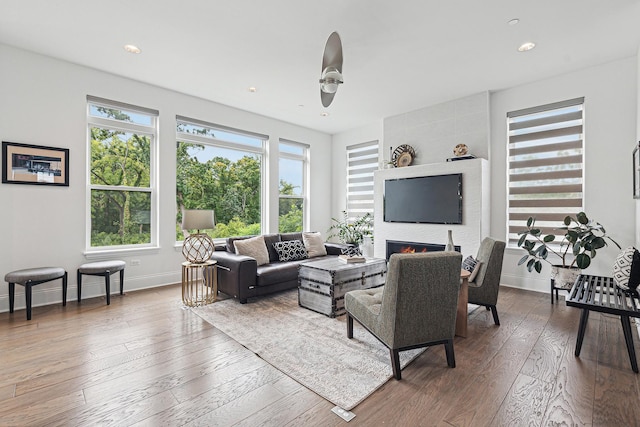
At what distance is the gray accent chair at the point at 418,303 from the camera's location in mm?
2090

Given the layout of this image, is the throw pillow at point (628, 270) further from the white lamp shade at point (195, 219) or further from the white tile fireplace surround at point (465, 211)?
the white lamp shade at point (195, 219)

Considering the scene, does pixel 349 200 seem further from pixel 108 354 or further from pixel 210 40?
pixel 108 354

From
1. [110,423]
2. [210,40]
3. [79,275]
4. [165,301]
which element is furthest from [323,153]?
[110,423]

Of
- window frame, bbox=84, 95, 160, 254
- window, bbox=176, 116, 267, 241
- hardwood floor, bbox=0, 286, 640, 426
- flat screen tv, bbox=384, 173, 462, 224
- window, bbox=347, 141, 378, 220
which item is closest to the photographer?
hardwood floor, bbox=0, 286, 640, 426

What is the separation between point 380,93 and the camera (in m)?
4.89

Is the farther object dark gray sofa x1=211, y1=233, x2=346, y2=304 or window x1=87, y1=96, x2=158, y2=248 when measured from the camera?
window x1=87, y1=96, x2=158, y2=248

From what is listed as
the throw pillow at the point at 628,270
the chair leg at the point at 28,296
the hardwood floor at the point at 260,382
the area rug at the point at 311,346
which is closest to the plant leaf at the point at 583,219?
the throw pillow at the point at 628,270

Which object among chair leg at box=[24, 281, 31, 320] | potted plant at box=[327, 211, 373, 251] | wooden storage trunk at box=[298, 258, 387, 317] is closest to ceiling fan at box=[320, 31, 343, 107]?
wooden storage trunk at box=[298, 258, 387, 317]

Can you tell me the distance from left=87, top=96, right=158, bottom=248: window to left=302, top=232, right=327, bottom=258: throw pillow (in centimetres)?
237

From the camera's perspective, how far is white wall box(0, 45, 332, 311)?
3.59 metres

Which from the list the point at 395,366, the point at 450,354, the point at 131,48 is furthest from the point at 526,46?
the point at 131,48

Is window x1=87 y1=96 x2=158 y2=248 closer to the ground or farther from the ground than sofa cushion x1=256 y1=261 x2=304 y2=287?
farther from the ground

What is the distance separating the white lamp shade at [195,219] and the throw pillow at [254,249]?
0.64 meters

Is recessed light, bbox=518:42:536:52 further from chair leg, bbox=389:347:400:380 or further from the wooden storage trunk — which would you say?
chair leg, bbox=389:347:400:380
